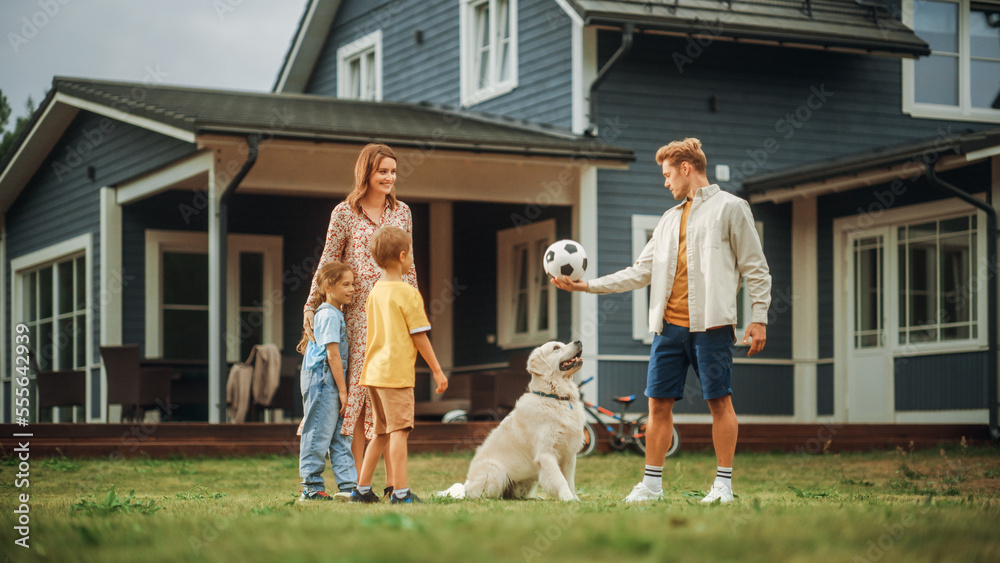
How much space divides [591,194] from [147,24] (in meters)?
15.8

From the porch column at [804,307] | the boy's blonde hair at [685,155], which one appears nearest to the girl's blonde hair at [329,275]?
the boy's blonde hair at [685,155]

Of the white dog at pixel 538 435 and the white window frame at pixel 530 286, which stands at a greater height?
the white window frame at pixel 530 286

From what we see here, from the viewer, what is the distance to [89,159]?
1445 cm

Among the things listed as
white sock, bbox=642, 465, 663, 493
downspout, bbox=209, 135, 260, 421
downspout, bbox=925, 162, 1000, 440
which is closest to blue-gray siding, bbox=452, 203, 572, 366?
downspout, bbox=209, 135, 260, 421

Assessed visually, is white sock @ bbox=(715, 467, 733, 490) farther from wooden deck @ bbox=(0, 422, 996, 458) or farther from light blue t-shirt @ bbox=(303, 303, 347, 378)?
wooden deck @ bbox=(0, 422, 996, 458)

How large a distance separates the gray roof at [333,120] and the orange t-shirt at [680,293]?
590cm

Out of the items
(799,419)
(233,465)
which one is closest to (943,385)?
(799,419)

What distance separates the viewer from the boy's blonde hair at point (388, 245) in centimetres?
551

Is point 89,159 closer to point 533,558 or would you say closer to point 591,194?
point 591,194

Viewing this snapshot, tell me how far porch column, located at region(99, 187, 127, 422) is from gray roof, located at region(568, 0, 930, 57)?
603 cm

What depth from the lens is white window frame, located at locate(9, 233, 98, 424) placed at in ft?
46.6

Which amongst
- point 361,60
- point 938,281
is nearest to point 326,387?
point 938,281

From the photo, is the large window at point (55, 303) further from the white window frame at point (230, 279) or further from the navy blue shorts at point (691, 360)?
the navy blue shorts at point (691, 360)

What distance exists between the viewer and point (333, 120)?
39.4 feet
